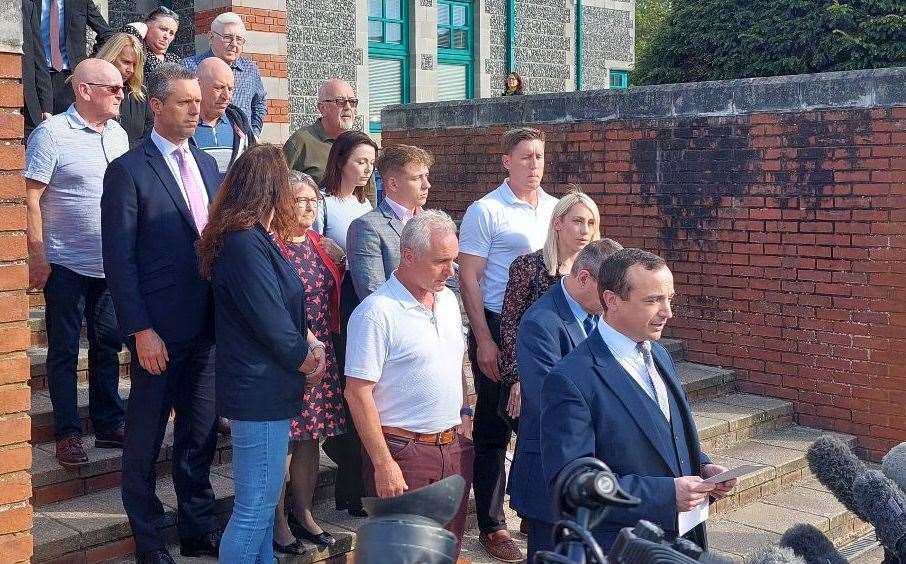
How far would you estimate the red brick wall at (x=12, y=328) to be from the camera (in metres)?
3.64

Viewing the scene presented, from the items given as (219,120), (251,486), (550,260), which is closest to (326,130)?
(219,120)

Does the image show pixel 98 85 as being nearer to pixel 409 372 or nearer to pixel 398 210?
pixel 398 210

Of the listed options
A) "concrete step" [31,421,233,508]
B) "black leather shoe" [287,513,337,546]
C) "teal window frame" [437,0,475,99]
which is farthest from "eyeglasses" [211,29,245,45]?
"teal window frame" [437,0,475,99]

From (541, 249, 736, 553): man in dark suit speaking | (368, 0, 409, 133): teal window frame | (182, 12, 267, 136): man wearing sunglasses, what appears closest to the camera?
(541, 249, 736, 553): man in dark suit speaking

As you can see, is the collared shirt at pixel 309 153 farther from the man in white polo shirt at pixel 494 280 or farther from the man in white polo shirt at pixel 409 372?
the man in white polo shirt at pixel 409 372

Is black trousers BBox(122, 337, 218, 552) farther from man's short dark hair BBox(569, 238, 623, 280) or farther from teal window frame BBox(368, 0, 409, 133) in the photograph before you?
Answer: teal window frame BBox(368, 0, 409, 133)

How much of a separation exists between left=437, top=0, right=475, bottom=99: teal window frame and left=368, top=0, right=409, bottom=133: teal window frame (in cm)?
67

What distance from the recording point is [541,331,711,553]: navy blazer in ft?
10.7

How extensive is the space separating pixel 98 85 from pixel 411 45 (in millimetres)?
10284

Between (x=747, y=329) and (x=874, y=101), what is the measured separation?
2.02 metres

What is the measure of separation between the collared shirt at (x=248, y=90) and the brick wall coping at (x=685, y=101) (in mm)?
2841

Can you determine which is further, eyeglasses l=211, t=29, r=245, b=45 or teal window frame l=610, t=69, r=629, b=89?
teal window frame l=610, t=69, r=629, b=89

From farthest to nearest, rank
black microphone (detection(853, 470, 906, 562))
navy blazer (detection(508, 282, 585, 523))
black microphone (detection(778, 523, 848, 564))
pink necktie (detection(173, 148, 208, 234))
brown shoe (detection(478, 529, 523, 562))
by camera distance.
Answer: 1. brown shoe (detection(478, 529, 523, 562))
2. pink necktie (detection(173, 148, 208, 234))
3. navy blazer (detection(508, 282, 585, 523))
4. black microphone (detection(853, 470, 906, 562))
5. black microphone (detection(778, 523, 848, 564))

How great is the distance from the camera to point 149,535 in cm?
446
